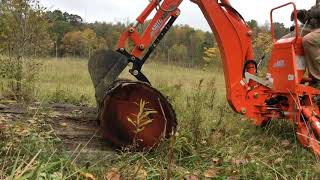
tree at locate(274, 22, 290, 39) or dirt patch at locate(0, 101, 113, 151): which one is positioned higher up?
tree at locate(274, 22, 290, 39)

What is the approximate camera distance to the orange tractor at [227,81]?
16.5 feet

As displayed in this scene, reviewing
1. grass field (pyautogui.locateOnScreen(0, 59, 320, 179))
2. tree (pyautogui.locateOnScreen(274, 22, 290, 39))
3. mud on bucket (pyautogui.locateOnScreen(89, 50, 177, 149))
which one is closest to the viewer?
grass field (pyautogui.locateOnScreen(0, 59, 320, 179))

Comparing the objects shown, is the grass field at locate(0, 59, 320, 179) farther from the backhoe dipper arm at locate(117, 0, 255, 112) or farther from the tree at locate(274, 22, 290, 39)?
the tree at locate(274, 22, 290, 39)

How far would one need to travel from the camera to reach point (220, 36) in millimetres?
6207

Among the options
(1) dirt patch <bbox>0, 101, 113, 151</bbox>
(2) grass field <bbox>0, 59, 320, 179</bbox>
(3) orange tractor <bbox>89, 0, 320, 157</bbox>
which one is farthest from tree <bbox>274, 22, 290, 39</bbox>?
(1) dirt patch <bbox>0, 101, 113, 151</bbox>

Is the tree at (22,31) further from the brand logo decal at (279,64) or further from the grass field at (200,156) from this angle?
the brand logo decal at (279,64)

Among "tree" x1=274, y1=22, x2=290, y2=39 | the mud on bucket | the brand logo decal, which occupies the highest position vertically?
"tree" x1=274, y1=22, x2=290, y2=39

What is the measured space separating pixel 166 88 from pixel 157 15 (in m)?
3.60

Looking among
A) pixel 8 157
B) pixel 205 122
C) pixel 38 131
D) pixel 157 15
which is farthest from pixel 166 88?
pixel 8 157

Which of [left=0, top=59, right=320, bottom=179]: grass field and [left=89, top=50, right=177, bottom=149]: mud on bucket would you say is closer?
[left=0, top=59, right=320, bottom=179]: grass field

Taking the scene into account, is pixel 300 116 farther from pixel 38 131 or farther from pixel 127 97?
pixel 38 131

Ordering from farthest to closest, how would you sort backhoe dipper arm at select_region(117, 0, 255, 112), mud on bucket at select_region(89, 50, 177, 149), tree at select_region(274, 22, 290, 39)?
tree at select_region(274, 22, 290, 39) → backhoe dipper arm at select_region(117, 0, 255, 112) → mud on bucket at select_region(89, 50, 177, 149)

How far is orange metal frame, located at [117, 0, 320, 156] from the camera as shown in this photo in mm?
5762

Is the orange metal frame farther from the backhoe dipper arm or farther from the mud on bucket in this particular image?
the mud on bucket
